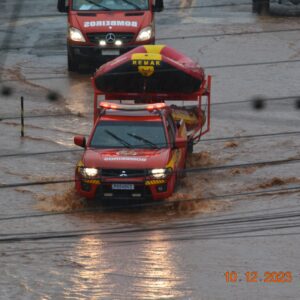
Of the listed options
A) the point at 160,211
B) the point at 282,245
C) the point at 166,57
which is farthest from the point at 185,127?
the point at 282,245

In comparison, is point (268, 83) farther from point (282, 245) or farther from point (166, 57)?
point (282, 245)

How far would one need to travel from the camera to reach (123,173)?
18531mm

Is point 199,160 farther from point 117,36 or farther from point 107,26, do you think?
point 107,26

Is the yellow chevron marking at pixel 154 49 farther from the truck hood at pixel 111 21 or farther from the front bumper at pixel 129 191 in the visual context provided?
the truck hood at pixel 111 21

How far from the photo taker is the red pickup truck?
27.8 metres

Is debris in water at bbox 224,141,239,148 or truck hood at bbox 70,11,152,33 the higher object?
truck hood at bbox 70,11,152,33

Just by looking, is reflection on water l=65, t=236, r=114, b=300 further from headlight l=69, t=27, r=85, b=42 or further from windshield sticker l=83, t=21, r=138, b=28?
headlight l=69, t=27, r=85, b=42

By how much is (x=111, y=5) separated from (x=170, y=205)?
409 inches

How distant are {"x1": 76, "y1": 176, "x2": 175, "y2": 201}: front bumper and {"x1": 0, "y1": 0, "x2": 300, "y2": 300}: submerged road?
0.95ft

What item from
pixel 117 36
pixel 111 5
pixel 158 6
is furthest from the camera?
pixel 111 5

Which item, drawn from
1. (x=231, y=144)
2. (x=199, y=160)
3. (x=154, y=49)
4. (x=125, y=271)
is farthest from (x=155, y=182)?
(x=231, y=144)

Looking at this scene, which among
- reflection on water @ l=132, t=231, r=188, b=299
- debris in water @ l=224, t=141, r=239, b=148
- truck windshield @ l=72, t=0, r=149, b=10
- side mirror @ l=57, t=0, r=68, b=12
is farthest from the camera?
truck windshield @ l=72, t=0, r=149, b=10

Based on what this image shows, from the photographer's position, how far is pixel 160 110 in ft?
66.6

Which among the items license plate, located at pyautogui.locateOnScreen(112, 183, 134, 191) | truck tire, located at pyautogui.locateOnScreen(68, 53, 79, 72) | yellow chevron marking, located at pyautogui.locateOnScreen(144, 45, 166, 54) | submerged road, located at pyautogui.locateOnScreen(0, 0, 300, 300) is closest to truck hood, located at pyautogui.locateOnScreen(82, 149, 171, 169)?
license plate, located at pyautogui.locateOnScreen(112, 183, 134, 191)
